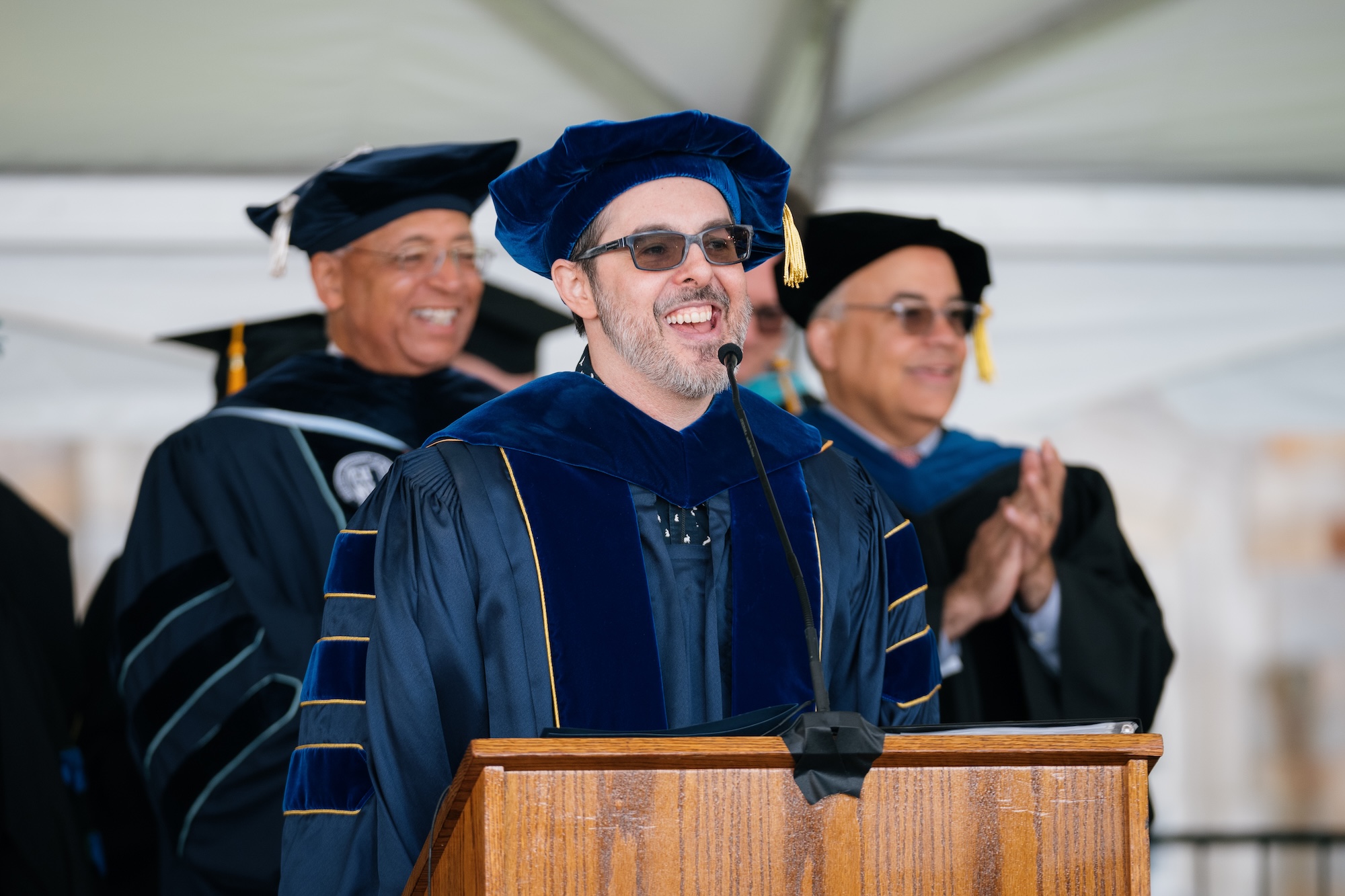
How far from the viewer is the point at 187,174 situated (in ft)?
15.6

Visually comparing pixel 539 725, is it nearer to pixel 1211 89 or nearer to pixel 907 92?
pixel 907 92

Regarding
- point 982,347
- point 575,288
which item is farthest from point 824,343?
point 575,288

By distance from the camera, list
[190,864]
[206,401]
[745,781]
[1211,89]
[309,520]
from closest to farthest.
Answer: [745,781]
[190,864]
[309,520]
[1211,89]
[206,401]

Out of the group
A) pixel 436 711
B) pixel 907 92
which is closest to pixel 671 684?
pixel 436 711

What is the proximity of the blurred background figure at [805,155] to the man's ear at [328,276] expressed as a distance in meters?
0.68

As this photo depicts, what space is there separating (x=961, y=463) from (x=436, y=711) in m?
2.15

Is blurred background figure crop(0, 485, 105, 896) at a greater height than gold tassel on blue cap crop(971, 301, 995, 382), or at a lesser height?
lesser

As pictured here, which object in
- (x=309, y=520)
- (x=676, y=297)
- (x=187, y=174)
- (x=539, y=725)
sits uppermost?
(x=187, y=174)

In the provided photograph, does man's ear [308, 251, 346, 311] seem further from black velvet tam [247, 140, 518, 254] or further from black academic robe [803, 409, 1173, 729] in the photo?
black academic robe [803, 409, 1173, 729]

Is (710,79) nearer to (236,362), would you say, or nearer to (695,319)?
(236,362)

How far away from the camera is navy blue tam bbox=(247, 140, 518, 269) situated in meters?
3.72

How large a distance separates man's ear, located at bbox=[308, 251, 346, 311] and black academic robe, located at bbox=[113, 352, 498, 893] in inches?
7.2

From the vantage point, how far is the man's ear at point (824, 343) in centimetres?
385

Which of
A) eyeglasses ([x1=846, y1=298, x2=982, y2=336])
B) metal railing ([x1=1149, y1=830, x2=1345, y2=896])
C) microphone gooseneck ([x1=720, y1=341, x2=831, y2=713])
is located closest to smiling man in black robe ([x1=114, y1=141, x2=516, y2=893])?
eyeglasses ([x1=846, y1=298, x2=982, y2=336])
